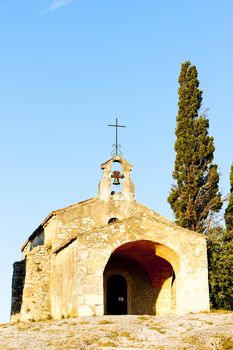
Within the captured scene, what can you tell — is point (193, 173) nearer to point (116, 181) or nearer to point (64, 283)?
point (116, 181)

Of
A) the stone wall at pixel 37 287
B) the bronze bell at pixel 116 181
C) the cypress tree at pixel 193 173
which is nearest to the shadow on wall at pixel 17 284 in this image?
the stone wall at pixel 37 287

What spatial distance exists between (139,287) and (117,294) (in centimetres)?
110

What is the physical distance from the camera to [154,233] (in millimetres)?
22672

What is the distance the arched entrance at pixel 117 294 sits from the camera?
2648 centimetres

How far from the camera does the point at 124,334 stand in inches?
639

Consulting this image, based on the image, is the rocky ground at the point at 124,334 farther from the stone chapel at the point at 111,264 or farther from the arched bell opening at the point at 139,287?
the arched bell opening at the point at 139,287

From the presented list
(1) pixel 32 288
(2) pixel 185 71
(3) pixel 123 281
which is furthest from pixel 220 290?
(2) pixel 185 71

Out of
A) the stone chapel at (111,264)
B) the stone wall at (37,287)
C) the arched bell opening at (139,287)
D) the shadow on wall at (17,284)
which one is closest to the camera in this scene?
the stone chapel at (111,264)

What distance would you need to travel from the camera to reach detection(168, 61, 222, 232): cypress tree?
96.1 feet

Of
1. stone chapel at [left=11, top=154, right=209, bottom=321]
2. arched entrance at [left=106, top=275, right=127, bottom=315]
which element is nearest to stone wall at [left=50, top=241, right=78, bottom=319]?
stone chapel at [left=11, top=154, right=209, bottom=321]

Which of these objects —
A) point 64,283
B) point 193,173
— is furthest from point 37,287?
point 193,173

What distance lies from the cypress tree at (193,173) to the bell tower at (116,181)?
139 inches

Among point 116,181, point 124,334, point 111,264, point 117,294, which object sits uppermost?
point 116,181

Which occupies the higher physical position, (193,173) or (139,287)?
(193,173)
